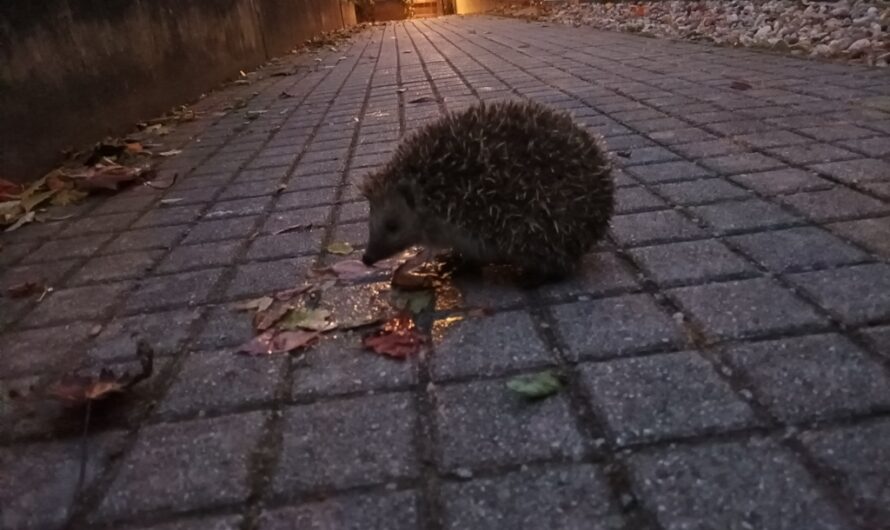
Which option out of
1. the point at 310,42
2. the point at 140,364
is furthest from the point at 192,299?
the point at 310,42

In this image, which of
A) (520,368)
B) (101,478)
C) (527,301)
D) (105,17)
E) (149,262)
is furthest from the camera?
(105,17)

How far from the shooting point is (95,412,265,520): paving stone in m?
2.13

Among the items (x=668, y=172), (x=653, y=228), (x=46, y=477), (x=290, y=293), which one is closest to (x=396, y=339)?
(x=290, y=293)

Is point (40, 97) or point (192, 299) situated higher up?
point (40, 97)

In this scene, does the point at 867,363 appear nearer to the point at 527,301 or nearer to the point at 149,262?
the point at 527,301

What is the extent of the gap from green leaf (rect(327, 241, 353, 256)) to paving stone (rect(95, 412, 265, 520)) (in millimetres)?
1458

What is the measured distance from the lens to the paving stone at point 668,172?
4.47 m

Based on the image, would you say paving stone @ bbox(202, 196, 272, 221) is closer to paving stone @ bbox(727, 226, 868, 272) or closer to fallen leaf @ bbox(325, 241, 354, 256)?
fallen leaf @ bbox(325, 241, 354, 256)

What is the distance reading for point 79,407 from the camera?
2615 millimetres

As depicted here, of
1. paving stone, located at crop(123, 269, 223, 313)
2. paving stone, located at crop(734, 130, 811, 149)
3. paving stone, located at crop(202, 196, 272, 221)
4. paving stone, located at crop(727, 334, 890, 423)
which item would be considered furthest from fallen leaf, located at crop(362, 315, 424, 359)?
paving stone, located at crop(734, 130, 811, 149)

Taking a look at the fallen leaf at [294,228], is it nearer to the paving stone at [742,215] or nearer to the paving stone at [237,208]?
the paving stone at [237,208]

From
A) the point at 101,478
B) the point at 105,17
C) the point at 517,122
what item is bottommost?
the point at 101,478

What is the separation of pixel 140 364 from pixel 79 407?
0.32 meters

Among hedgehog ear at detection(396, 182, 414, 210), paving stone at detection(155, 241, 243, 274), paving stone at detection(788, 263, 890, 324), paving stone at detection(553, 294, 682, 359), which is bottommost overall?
paving stone at detection(553, 294, 682, 359)
